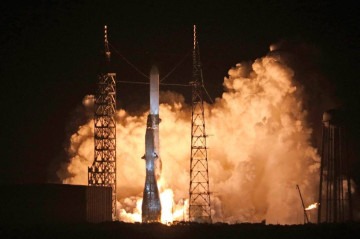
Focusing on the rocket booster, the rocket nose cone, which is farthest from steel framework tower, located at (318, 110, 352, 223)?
the rocket nose cone

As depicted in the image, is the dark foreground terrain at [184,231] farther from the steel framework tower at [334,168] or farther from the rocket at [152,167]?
the rocket at [152,167]

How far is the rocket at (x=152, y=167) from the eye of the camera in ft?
367

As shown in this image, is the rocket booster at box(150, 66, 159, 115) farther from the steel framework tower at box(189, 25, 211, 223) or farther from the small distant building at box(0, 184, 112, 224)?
the small distant building at box(0, 184, 112, 224)

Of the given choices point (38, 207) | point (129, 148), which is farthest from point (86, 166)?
point (38, 207)

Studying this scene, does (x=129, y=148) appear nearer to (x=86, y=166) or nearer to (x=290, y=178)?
(x=86, y=166)

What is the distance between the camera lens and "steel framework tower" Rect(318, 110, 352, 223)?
102 meters

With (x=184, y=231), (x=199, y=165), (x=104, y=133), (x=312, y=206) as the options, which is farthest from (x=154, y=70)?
(x=184, y=231)

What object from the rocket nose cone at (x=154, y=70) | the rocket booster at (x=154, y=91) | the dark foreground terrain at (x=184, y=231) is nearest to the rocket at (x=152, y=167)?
the rocket booster at (x=154, y=91)

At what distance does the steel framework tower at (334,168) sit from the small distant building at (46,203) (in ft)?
57.3

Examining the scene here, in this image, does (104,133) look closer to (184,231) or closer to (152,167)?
(152,167)

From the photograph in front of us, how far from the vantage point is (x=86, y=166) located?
406 ft

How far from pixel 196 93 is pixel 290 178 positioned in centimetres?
1364

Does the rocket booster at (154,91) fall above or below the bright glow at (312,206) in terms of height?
above

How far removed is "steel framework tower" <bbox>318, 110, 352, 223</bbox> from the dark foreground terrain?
11966mm
